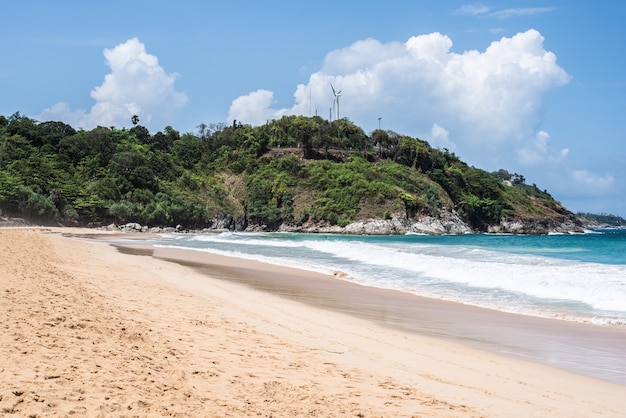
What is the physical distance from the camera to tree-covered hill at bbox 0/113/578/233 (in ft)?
227

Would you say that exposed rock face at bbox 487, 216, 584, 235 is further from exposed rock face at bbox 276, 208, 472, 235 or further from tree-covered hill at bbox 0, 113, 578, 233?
exposed rock face at bbox 276, 208, 472, 235

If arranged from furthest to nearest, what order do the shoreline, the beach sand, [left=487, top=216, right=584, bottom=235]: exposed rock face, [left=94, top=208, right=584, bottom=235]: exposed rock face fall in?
[left=487, top=216, right=584, bottom=235]: exposed rock face
[left=94, top=208, right=584, bottom=235]: exposed rock face
the shoreline
the beach sand

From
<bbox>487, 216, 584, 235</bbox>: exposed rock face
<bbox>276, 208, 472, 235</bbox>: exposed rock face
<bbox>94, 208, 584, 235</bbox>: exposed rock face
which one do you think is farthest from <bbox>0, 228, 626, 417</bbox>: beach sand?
<bbox>487, 216, 584, 235</bbox>: exposed rock face

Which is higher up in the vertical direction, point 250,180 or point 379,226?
point 250,180

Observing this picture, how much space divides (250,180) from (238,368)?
94.2m

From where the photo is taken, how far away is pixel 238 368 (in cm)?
596

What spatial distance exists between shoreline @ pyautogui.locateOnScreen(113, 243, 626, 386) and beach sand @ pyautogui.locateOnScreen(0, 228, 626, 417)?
59 centimetres

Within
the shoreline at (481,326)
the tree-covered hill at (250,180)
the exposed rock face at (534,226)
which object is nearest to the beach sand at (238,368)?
the shoreline at (481,326)

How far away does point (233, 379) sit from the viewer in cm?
550

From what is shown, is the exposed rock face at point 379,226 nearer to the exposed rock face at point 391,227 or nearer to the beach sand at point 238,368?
the exposed rock face at point 391,227

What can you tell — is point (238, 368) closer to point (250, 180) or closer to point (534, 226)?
point (250, 180)

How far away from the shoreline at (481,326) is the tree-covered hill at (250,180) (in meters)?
53.8

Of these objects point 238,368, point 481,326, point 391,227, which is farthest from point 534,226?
point 238,368

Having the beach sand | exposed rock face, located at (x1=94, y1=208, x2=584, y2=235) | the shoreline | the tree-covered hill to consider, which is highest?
the tree-covered hill
